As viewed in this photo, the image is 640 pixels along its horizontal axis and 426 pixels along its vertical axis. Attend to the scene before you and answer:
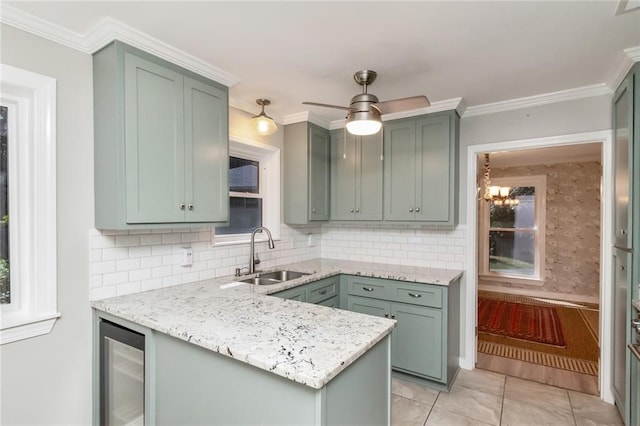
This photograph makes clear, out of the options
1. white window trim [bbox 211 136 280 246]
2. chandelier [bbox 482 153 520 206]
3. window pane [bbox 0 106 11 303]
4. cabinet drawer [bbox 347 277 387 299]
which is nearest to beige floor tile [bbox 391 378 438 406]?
cabinet drawer [bbox 347 277 387 299]

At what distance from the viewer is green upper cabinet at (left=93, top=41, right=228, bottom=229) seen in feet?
5.92

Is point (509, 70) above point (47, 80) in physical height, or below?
above

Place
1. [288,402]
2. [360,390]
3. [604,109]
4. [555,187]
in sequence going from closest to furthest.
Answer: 1. [288,402]
2. [360,390]
3. [604,109]
4. [555,187]

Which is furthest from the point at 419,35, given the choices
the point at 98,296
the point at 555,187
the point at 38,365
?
the point at 555,187

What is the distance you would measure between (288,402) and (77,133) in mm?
1837

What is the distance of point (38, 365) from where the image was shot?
1737 mm

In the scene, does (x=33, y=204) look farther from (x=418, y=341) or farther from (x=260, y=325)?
(x=418, y=341)

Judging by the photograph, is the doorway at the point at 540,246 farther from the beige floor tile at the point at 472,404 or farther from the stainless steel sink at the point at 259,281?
the stainless steel sink at the point at 259,281

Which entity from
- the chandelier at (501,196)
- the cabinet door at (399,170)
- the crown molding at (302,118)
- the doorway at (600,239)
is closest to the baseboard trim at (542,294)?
the chandelier at (501,196)

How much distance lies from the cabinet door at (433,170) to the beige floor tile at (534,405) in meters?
1.48

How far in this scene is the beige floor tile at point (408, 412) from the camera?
Answer: 2283 millimetres

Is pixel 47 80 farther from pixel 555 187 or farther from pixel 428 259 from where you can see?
pixel 555 187

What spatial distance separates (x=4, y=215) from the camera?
173cm

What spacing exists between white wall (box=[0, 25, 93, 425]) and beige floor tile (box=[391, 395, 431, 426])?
1.94 metres
